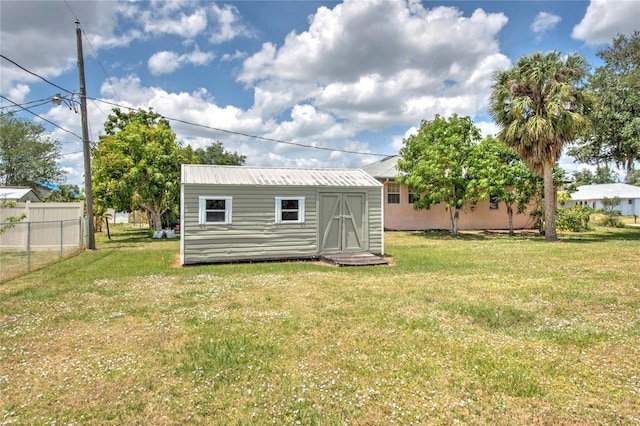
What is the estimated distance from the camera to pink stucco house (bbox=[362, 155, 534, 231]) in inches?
931

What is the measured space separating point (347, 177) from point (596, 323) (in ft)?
30.3

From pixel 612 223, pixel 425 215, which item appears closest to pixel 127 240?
pixel 425 215

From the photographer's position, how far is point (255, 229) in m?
12.2

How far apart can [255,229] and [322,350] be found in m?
7.82

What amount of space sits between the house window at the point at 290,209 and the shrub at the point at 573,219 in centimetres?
1890

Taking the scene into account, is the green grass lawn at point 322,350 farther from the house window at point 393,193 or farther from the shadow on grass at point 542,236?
the house window at point 393,193

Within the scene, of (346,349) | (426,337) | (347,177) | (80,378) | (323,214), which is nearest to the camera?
(80,378)

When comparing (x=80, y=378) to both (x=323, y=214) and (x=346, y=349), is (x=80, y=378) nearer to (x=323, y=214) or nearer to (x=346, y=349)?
(x=346, y=349)

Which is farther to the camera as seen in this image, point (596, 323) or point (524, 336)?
point (596, 323)

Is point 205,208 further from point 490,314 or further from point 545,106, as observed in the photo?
point 545,106

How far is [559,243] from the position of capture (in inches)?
650

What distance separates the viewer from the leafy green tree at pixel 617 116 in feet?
55.5

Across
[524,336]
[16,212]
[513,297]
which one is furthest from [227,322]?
[16,212]

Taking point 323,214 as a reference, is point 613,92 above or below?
above
